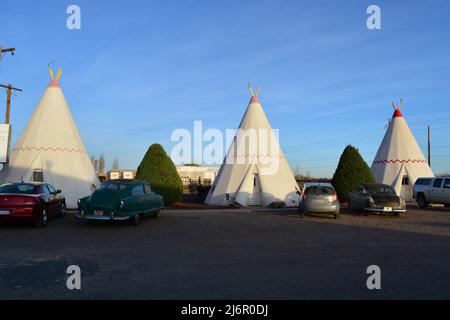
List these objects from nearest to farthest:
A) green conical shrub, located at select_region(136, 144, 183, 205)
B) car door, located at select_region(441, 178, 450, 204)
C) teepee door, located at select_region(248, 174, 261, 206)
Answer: car door, located at select_region(441, 178, 450, 204), green conical shrub, located at select_region(136, 144, 183, 205), teepee door, located at select_region(248, 174, 261, 206)

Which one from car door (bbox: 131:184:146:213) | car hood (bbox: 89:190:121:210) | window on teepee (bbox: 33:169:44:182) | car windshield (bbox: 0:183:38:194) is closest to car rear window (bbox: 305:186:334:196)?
car door (bbox: 131:184:146:213)

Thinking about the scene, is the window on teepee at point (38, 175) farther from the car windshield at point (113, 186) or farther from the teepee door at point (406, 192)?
the teepee door at point (406, 192)

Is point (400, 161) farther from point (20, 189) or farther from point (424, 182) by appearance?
point (20, 189)

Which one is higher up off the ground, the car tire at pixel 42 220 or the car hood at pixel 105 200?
the car hood at pixel 105 200

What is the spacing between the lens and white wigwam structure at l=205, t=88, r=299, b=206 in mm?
21047

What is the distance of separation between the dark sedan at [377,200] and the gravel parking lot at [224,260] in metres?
3.12

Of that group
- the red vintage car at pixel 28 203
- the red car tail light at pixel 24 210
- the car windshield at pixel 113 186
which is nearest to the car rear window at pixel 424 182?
the car windshield at pixel 113 186

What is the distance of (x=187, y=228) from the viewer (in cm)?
1196

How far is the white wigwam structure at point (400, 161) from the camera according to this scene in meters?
25.6

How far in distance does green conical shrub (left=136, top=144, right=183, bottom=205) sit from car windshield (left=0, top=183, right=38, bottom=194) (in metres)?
8.01

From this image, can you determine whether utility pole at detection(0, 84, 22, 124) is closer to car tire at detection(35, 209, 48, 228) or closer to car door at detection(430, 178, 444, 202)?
car tire at detection(35, 209, 48, 228)

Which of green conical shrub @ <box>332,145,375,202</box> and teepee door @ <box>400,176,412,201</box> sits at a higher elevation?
green conical shrub @ <box>332,145,375,202</box>

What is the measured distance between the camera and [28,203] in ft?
36.3
